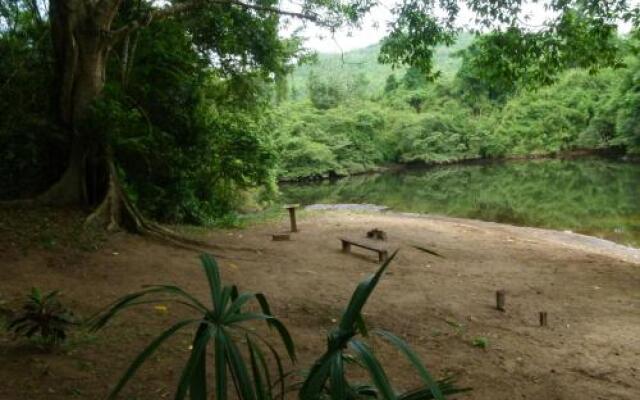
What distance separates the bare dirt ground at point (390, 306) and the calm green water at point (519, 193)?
732 centimetres

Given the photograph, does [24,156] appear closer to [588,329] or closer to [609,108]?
[588,329]

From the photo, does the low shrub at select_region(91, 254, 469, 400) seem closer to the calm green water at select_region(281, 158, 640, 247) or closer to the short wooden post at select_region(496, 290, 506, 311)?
the short wooden post at select_region(496, 290, 506, 311)

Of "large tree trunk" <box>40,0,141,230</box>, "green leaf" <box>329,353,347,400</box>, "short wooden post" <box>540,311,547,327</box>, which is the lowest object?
"short wooden post" <box>540,311,547,327</box>

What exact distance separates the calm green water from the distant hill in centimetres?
657

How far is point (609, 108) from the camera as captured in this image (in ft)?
129

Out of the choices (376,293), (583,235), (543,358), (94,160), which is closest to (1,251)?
(94,160)

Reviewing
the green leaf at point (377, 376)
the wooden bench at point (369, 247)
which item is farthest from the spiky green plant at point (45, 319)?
the wooden bench at point (369, 247)

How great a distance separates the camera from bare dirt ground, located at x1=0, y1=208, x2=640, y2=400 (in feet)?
12.4

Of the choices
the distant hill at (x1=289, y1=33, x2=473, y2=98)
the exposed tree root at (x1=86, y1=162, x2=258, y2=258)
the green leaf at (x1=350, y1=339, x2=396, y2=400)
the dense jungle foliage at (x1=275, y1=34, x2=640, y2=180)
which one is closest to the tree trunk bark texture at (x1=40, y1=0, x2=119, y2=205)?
the exposed tree root at (x1=86, y1=162, x2=258, y2=258)

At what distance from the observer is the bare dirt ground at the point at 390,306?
378cm

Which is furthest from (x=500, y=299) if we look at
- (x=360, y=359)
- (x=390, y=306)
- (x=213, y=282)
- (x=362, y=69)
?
(x=362, y=69)

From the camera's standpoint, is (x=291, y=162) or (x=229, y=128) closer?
(x=229, y=128)

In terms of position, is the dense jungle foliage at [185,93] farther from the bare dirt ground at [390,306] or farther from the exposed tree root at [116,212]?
→ the bare dirt ground at [390,306]

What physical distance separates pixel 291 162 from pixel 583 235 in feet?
87.8
